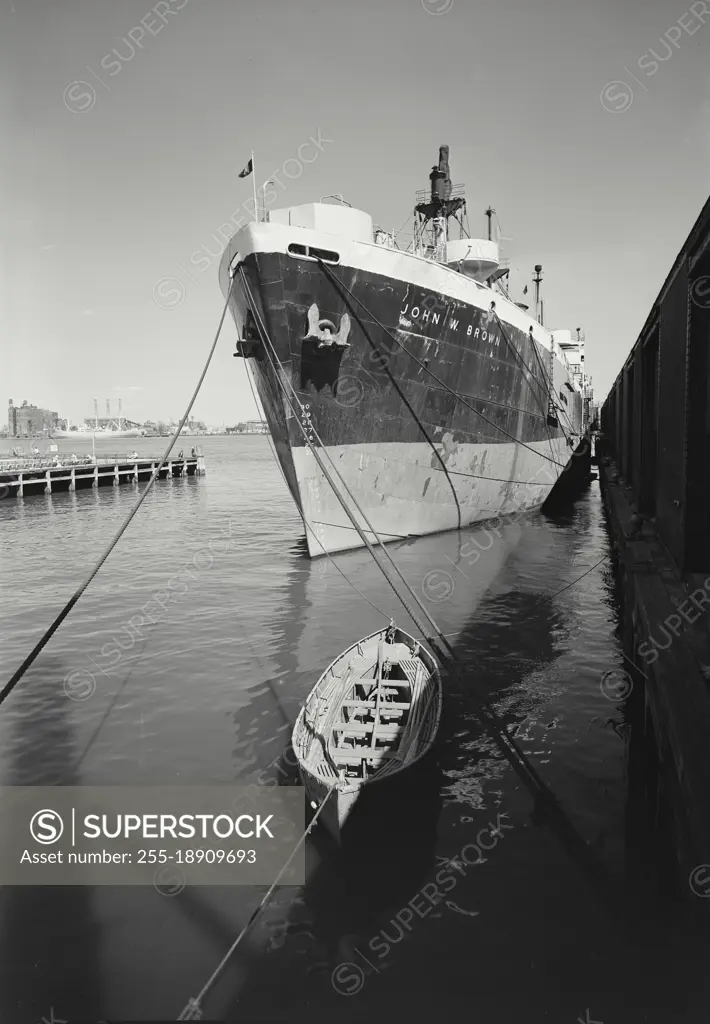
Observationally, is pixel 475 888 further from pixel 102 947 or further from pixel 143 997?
pixel 102 947

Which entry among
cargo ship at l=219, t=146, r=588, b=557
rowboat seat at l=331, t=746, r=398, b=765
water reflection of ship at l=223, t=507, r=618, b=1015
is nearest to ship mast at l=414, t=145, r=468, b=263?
cargo ship at l=219, t=146, r=588, b=557

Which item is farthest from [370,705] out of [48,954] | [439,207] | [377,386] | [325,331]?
[439,207]

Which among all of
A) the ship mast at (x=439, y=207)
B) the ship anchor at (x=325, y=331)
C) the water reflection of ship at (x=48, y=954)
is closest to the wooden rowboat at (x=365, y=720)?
the water reflection of ship at (x=48, y=954)

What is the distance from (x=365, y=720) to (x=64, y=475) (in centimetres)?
4575

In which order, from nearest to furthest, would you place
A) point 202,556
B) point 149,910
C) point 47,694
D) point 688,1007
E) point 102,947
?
point 688,1007 → point 102,947 → point 149,910 → point 47,694 → point 202,556

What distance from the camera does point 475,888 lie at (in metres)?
6.35

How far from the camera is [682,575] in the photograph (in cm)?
841

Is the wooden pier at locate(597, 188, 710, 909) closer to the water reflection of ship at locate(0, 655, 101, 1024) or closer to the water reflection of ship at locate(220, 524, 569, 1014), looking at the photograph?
the water reflection of ship at locate(220, 524, 569, 1014)

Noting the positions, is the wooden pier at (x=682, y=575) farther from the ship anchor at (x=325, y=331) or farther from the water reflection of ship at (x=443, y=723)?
the ship anchor at (x=325, y=331)

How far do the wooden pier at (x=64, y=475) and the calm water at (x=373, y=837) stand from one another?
93.0 ft

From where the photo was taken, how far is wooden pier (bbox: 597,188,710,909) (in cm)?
517

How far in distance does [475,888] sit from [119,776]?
515 centimetres

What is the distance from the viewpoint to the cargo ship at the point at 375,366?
1655 centimetres

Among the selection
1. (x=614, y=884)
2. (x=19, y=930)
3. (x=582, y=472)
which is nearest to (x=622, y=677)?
(x=614, y=884)
